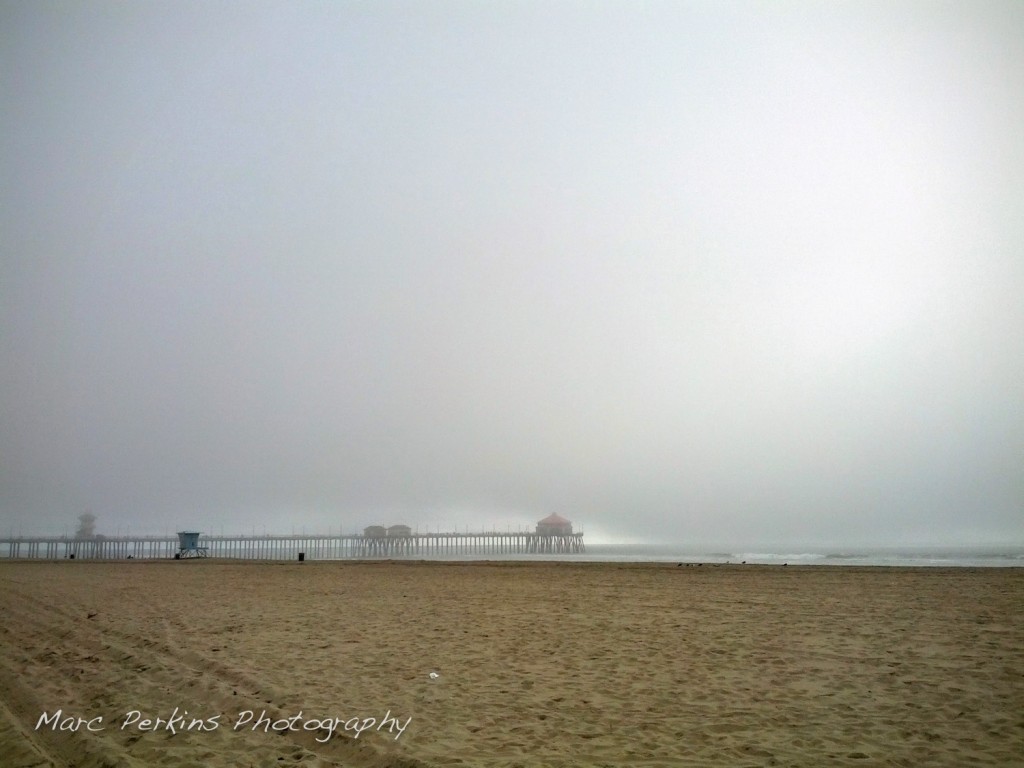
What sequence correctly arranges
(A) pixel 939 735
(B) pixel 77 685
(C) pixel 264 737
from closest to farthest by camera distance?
1. (A) pixel 939 735
2. (C) pixel 264 737
3. (B) pixel 77 685

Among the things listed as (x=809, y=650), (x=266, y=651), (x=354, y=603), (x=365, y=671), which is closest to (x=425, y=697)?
(x=365, y=671)

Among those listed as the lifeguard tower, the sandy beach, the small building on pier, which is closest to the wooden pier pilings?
the small building on pier

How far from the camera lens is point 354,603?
1691cm

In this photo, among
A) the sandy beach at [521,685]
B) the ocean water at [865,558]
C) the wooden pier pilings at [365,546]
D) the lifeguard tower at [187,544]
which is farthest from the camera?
the wooden pier pilings at [365,546]

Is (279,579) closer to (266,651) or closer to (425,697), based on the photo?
(266,651)

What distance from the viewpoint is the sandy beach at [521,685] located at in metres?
5.86

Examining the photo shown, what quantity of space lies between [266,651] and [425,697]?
151 inches

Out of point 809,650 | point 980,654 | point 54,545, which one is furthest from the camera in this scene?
point 54,545

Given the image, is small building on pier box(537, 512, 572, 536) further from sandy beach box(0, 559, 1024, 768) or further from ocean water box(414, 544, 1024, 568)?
sandy beach box(0, 559, 1024, 768)

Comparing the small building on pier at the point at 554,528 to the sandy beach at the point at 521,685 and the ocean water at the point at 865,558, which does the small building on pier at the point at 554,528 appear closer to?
the ocean water at the point at 865,558

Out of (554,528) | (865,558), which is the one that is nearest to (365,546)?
(554,528)

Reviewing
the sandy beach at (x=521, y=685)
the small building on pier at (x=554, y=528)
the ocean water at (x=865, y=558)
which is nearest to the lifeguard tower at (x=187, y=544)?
the ocean water at (x=865, y=558)

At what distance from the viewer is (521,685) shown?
26.2 ft

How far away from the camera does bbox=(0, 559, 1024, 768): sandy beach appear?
5863 millimetres
